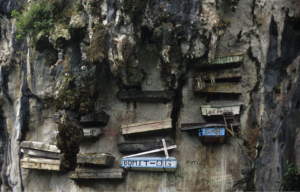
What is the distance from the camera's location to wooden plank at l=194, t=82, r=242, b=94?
38.3ft

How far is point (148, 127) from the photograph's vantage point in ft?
39.6

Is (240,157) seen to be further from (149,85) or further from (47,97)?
(47,97)

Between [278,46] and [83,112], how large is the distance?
6522mm

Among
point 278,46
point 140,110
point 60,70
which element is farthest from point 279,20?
point 60,70

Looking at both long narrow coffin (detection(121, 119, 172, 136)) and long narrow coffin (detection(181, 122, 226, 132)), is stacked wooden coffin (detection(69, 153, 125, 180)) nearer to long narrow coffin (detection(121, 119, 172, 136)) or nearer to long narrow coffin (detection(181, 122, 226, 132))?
long narrow coffin (detection(121, 119, 172, 136))

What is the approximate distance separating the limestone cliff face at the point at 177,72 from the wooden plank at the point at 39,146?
0.41 m

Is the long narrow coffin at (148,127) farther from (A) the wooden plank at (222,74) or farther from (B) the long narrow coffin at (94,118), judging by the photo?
(A) the wooden plank at (222,74)

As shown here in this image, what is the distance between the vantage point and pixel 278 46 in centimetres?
1171

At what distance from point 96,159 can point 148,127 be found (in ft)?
6.53

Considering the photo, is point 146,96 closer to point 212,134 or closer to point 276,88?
point 212,134

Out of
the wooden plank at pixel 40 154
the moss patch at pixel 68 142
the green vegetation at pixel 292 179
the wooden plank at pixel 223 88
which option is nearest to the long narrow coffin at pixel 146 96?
the wooden plank at pixel 223 88


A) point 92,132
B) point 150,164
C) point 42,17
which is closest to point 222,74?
point 150,164

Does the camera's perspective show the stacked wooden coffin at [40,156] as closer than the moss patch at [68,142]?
No

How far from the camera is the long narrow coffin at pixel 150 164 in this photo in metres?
11.7
